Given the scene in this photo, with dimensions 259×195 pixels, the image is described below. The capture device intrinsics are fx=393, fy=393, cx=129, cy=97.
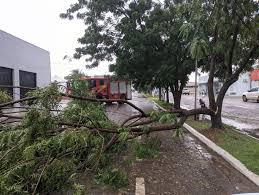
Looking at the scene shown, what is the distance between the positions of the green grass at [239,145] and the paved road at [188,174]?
410 mm

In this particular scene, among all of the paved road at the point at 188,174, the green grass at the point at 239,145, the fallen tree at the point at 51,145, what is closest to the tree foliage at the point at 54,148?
the fallen tree at the point at 51,145

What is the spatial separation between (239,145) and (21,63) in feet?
83.0

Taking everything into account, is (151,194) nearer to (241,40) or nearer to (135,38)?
(241,40)

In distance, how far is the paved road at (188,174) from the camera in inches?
282

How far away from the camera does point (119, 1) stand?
25.1m

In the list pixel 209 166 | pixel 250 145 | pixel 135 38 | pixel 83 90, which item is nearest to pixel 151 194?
pixel 83 90

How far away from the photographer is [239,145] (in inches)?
451

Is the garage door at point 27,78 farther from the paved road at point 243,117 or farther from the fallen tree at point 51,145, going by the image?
the fallen tree at point 51,145

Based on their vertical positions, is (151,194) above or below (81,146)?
below

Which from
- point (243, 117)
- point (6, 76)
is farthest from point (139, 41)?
point (6, 76)

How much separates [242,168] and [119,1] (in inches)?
731

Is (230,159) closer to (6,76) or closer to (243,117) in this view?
(243,117)

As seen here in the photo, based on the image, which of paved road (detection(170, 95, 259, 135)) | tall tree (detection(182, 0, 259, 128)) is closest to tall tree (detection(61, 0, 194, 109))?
paved road (detection(170, 95, 259, 135))

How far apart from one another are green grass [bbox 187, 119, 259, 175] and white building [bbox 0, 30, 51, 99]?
14798 millimetres
